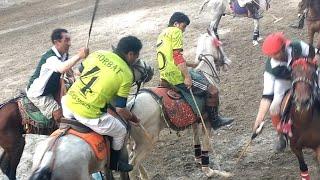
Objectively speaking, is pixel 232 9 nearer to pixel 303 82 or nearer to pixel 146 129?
pixel 146 129

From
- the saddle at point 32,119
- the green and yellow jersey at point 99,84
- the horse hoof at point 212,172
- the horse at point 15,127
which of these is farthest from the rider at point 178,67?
the saddle at point 32,119

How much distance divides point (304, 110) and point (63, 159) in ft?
9.75

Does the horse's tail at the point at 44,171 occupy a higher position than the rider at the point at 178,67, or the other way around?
the rider at the point at 178,67

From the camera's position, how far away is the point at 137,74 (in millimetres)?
7473

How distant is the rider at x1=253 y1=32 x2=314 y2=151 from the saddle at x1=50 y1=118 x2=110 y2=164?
→ 210cm

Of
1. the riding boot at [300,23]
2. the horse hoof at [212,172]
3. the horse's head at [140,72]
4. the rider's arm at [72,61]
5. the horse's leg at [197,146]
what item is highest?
the rider's arm at [72,61]

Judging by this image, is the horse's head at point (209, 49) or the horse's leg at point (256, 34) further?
the horse's leg at point (256, 34)

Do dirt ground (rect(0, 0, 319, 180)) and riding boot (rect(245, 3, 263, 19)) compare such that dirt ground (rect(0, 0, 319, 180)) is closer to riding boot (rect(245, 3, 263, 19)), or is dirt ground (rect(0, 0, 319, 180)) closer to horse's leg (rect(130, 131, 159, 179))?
horse's leg (rect(130, 131, 159, 179))

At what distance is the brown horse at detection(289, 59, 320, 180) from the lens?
6.11 m

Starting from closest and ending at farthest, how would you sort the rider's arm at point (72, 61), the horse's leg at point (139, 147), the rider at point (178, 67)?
the rider's arm at point (72, 61)
the horse's leg at point (139, 147)
the rider at point (178, 67)

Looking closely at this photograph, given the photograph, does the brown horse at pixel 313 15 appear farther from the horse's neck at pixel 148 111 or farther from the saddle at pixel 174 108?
the horse's neck at pixel 148 111

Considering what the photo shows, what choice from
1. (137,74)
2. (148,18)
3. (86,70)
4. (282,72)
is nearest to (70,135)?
(86,70)

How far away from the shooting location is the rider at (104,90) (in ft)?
20.1

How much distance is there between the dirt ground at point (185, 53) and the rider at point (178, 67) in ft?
2.98
